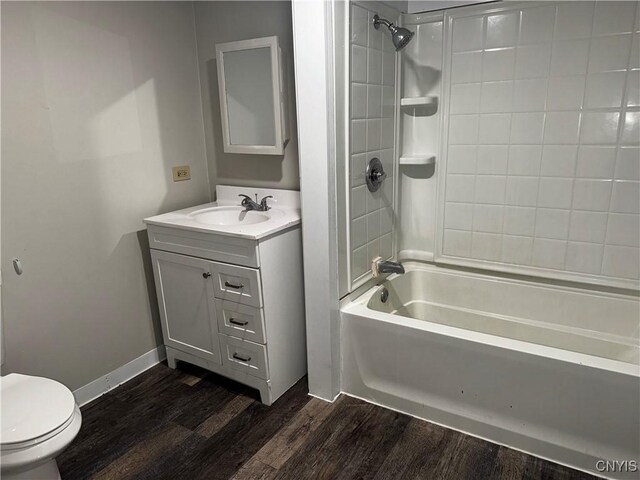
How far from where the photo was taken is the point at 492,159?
2.28 m

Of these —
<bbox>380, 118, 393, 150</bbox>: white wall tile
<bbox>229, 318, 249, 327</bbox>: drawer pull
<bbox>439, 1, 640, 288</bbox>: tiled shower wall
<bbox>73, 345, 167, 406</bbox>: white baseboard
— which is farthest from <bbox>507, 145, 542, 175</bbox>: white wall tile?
<bbox>73, 345, 167, 406</bbox>: white baseboard

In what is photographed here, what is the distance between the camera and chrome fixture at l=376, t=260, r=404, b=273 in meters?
2.33

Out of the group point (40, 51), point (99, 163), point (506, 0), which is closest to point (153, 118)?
point (99, 163)

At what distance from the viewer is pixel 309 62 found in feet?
6.02

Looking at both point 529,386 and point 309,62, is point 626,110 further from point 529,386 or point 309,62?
point 309,62

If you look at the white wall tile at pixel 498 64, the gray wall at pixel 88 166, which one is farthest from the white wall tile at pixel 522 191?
the gray wall at pixel 88 166

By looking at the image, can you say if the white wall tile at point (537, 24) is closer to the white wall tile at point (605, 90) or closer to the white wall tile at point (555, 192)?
the white wall tile at point (605, 90)

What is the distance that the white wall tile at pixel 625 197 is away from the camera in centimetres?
199

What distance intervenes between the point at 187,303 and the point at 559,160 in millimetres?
1952

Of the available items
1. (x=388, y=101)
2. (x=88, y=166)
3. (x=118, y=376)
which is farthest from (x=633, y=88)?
(x=118, y=376)

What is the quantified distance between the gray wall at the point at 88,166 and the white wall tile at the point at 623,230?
1.58m

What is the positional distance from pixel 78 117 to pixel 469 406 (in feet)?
7.02

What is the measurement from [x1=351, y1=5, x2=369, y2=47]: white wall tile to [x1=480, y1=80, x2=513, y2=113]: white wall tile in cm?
66

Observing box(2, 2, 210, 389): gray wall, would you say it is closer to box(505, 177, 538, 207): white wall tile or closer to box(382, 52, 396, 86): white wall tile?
box(382, 52, 396, 86): white wall tile
